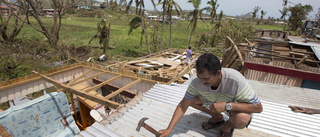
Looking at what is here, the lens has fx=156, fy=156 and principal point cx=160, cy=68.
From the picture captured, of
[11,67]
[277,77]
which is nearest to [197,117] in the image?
[277,77]

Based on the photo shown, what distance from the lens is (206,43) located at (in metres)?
27.5

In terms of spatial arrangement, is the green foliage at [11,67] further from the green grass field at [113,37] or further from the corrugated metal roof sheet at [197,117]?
the corrugated metal roof sheet at [197,117]

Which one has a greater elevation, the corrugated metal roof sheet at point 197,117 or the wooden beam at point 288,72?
the wooden beam at point 288,72

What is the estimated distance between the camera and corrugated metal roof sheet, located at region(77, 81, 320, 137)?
120 inches

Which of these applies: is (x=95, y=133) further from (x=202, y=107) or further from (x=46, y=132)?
(x=46, y=132)

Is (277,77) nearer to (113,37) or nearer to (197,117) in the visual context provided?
(197,117)

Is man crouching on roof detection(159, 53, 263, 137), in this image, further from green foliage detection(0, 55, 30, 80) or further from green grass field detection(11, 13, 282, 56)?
Answer: green grass field detection(11, 13, 282, 56)

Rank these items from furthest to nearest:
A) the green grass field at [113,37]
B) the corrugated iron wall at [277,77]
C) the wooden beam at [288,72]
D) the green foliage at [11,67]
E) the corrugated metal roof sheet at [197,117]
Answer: the green grass field at [113,37] → the green foliage at [11,67] → the corrugated iron wall at [277,77] → the wooden beam at [288,72] → the corrugated metal roof sheet at [197,117]

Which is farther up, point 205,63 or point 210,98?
point 205,63

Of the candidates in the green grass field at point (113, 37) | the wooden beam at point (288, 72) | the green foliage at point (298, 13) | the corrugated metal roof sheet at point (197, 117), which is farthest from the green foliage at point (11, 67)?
the green foliage at point (298, 13)

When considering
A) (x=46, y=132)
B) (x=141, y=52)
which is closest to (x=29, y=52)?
(x=141, y=52)

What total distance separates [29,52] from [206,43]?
24.5 meters

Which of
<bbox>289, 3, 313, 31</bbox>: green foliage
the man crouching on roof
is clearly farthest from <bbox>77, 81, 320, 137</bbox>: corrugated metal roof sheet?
<bbox>289, 3, 313, 31</bbox>: green foliage

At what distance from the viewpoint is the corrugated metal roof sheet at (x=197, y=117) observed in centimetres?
306
